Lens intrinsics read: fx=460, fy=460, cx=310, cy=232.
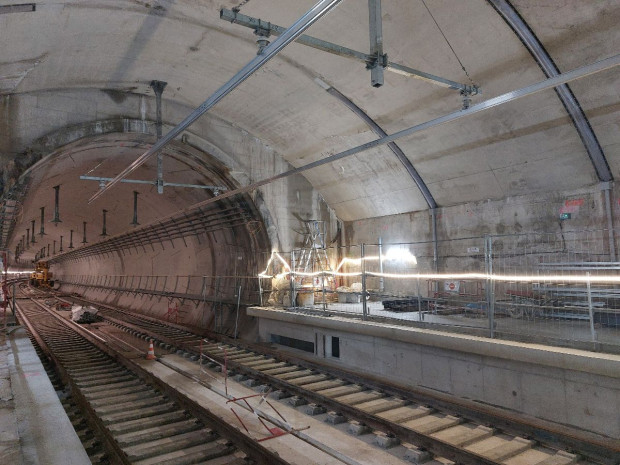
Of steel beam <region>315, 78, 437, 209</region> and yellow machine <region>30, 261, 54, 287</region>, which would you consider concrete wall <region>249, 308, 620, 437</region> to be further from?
yellow machine <region>30, 261, 54, 287</region>

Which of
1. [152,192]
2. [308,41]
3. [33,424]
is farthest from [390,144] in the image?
[152,192]

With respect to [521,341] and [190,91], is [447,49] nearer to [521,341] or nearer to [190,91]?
[521,341]

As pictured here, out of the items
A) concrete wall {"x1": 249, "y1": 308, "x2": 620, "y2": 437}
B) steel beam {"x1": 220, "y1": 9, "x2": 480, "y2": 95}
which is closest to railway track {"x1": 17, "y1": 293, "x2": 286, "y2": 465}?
concrete wall {"x1": 249, "y1": 308, "x2": 620, "y2": 437}

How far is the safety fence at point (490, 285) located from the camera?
728cm

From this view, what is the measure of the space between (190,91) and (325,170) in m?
4.54

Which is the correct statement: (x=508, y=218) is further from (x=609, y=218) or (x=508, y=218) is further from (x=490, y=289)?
(x=490, y=289)

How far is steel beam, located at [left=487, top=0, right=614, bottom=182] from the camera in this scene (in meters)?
7.14

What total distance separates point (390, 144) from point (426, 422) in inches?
276

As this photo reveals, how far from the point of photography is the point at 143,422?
6.51 m

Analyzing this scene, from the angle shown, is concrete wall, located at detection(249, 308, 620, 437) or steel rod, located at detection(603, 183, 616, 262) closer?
concrete wall, located at detection(249, 308, 620, 437)

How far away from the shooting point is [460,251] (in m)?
11.2

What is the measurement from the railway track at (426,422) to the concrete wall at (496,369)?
235mm

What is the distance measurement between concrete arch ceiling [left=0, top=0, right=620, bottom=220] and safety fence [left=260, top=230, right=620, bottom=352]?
123 centimetres

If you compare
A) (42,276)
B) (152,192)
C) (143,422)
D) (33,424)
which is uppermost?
(152,192)
